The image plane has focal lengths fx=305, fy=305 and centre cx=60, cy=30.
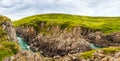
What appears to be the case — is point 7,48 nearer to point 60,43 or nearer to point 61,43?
point 61,43

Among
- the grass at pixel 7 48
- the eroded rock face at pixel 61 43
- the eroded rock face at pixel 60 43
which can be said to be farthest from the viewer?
the eroded rock face at pixel 60 43

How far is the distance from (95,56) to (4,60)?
86.8 ft

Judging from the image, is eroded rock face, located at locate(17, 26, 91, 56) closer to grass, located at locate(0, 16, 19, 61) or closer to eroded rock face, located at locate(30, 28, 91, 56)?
eroded rock face, located at locate(30, 28, 91, 56)

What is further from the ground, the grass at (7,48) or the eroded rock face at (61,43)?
the grass at (7,48)

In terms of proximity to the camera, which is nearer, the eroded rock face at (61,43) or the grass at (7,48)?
the grass at (7,48)

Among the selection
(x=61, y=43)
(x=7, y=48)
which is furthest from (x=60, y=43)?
(x=7, y=48)

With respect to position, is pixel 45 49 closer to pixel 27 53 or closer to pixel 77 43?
pixel 77 43

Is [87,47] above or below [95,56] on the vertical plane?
below

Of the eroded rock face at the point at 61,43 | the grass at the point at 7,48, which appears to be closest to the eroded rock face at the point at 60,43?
the eroded rock face at the point at 61,43

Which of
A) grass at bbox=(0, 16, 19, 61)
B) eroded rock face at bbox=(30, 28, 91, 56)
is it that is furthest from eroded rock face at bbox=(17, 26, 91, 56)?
grass at bbox=(0, 16, 19, 61)

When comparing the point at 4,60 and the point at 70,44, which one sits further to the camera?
the point at 70,44

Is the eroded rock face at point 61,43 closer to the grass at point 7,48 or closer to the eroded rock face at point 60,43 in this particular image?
the eroded rock face at point 60,43

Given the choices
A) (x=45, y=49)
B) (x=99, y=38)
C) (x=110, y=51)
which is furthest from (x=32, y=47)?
(x=110, y=51)

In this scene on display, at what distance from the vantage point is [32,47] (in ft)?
621
